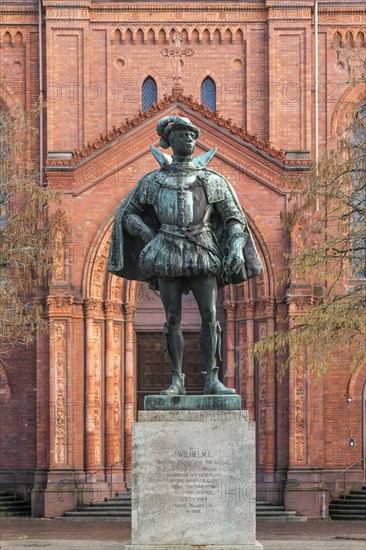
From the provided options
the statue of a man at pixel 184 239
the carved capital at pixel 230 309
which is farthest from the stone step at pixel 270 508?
the statue of a man at pixel 184 239

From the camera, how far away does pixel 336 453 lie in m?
36.1

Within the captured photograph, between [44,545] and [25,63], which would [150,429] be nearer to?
[44,545]

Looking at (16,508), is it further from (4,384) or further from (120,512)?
(120,512)

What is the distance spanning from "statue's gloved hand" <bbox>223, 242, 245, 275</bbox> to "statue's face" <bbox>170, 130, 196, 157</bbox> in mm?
1016

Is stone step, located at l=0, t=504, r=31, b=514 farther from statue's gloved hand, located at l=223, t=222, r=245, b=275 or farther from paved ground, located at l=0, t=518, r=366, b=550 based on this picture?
statue's gloved hand, located at l=223, t=222, r=245, b=275

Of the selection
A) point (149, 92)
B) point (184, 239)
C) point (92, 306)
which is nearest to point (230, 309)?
point (92, 306)

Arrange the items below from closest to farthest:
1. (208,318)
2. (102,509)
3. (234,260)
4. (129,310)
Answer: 1. (234,260)
2. (208,318)
3. (102,509)
4. (129,310)

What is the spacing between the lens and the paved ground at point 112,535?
25391 millimetres

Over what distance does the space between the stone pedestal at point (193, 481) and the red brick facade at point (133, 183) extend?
19.9m

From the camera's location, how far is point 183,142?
1320cm

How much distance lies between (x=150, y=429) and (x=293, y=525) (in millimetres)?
19582


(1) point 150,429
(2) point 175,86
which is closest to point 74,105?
(2) point 175,86

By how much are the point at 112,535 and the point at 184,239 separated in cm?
1643

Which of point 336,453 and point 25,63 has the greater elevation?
point 25,63
